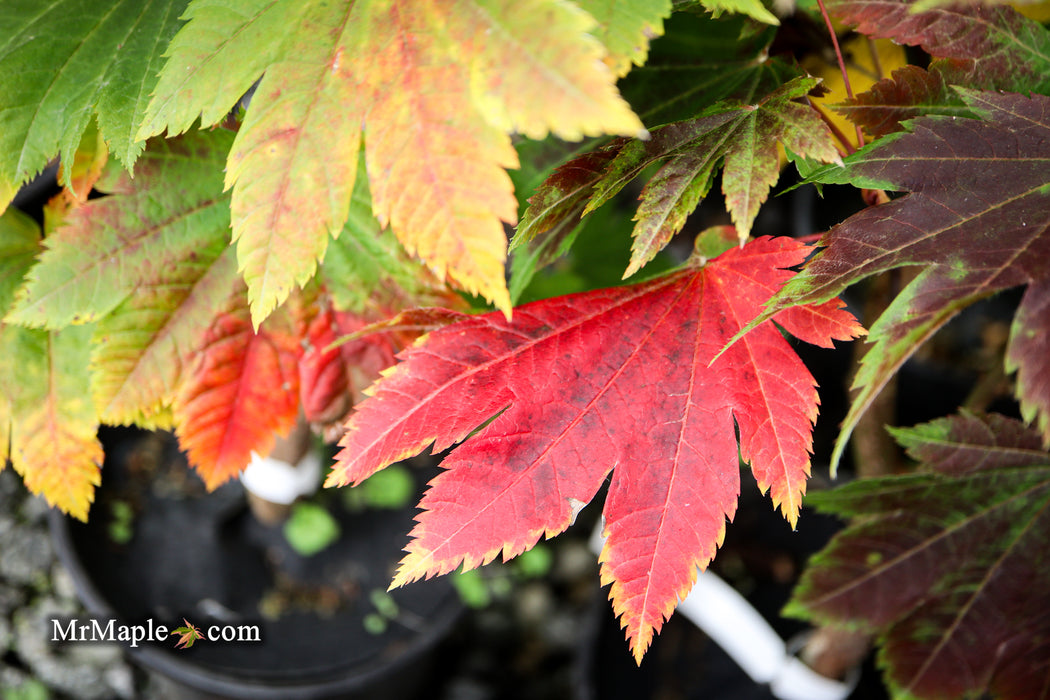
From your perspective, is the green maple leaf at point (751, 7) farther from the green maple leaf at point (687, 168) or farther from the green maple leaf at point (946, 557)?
the green maple leaf at point (946, 557)

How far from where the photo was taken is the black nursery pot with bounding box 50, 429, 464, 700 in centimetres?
113

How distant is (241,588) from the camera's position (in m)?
1.24

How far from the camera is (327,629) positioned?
1.23 m

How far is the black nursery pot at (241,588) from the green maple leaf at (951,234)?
39.3 inches

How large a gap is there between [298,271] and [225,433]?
0.24 meters

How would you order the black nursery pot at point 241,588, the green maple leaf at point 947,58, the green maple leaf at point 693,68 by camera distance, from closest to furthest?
the green maple leaf at point 947,58 → the green maple leaf at point 693,68 → the black nursery pot at point 241,588

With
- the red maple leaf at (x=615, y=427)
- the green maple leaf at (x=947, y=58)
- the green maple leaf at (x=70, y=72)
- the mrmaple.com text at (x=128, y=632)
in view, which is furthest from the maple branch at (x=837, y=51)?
the mrmaple.com text at (x=128, y=632)

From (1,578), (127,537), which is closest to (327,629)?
(127,537)

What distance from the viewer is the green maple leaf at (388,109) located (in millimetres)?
373

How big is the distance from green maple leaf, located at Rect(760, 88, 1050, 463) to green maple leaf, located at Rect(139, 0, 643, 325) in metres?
0.18

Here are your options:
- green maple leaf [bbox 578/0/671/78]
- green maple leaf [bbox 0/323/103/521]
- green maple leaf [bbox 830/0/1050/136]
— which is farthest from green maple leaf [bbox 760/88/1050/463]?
green maple leaf [bbox 0/323/103/521]

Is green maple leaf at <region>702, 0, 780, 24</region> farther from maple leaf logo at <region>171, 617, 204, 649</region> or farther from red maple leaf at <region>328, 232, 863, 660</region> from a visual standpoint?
maple leaf logo at <region>171, 617, 204, 649</region>

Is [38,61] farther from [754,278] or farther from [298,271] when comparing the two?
[754,278]

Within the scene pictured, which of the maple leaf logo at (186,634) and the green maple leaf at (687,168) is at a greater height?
the green maple leaf at (687,168)
